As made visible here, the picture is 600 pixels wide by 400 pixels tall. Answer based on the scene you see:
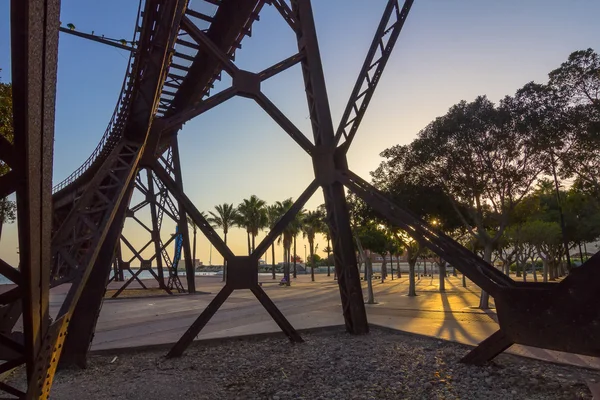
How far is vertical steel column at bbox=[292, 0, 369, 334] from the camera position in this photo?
781cm

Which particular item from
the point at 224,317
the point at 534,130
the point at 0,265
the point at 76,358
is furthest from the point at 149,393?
the point at 534,130

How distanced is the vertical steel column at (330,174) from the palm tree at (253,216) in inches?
1812

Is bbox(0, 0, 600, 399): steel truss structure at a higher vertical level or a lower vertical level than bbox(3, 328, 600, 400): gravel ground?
higher

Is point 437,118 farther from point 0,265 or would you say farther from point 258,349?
point 0,265

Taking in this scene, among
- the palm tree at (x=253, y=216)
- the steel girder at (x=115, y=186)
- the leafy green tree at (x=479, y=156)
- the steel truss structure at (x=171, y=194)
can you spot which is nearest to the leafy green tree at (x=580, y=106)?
the leafy green tree at (x=479, y=156)

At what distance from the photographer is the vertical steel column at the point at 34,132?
1.60 m

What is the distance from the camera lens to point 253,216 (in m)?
53.6

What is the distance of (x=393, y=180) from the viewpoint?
17.8m

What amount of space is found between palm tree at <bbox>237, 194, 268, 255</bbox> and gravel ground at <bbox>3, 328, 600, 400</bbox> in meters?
46.5

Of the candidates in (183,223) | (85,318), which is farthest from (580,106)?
(183,223)

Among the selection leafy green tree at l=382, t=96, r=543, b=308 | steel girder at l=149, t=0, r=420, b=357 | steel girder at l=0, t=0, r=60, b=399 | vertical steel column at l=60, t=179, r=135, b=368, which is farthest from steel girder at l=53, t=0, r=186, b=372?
leafy green tree at l=382, t=96, r=543, b=308

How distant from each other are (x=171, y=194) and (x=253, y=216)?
46.9 m

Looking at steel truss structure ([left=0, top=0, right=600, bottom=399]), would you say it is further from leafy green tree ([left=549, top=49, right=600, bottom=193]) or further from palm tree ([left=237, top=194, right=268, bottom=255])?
palm tree ([left=237, top=194, right=268, bottom=255])

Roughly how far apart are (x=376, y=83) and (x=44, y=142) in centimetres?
678
